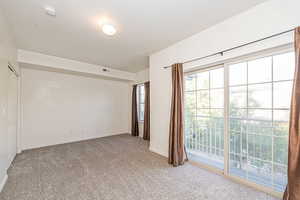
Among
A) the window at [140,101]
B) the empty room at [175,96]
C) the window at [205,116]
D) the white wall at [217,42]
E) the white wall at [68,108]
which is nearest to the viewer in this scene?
the white wall at [217,42]

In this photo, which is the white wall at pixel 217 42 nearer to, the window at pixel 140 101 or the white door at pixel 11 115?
the window at pixel 140 101

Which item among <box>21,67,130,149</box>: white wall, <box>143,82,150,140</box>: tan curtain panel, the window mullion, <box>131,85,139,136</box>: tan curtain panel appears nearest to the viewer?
the window mullion

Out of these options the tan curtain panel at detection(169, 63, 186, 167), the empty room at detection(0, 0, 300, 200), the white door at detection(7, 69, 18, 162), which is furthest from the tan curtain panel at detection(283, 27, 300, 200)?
the white door at detection(7, 69, 18, 162)

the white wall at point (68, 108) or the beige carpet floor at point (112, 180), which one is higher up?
the white wall at point (68, 108)

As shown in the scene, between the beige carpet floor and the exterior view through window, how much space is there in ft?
1.12

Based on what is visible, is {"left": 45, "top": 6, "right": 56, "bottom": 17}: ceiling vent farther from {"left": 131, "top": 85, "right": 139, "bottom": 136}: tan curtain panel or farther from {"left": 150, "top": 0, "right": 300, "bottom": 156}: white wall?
{"left": 131, "top": 85, "right": 139, "bottom": 136}: tan curtain panel

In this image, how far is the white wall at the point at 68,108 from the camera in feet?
11.4

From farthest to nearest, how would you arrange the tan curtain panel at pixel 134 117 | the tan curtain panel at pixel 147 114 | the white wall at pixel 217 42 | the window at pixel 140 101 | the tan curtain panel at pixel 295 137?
the window at pixel 140 101 < the tan curtain panel at pixel 134 117 < the tan curtain panel at pixel 147 114 < the white wall at pixel 217 42 < the tan curtain panel at pixel 295 137

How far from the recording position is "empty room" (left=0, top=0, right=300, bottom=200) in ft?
5.34

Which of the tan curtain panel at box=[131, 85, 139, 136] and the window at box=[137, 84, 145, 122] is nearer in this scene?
the tan curtain panel at box=[131, 85, 139, 136]

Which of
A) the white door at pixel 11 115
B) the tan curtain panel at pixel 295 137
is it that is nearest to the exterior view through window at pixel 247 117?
the tan curtain panel at pixel 295 137

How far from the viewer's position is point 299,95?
4.35 feet

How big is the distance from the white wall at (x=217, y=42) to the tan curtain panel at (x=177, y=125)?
0.99 feet

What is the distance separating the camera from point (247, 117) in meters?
1.94
